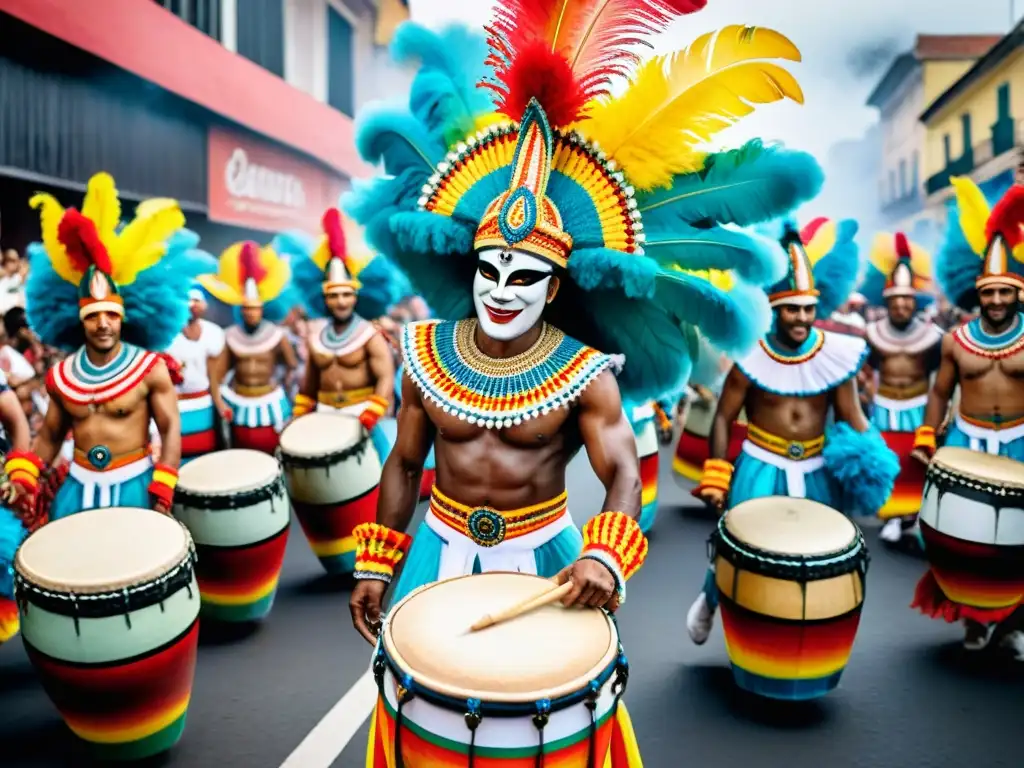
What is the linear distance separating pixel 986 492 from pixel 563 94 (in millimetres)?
2745

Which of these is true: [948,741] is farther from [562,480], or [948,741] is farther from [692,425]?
[692,425]

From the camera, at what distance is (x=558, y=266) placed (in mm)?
2561

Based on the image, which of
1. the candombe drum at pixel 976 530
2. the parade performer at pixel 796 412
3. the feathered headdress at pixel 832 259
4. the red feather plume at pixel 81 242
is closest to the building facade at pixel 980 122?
the feathered headdress at pixel 832 259

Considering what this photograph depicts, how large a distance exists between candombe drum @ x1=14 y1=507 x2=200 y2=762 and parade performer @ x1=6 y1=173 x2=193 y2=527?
690mm

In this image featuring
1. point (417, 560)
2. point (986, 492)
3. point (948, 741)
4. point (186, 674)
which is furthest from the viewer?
point (986, 492)

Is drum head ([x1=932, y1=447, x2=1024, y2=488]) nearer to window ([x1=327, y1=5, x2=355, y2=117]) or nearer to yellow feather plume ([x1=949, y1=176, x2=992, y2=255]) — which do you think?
yellow feather plume ([x1=949, y1=176, x2=992, y2=255])

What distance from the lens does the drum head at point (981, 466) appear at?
3.80m

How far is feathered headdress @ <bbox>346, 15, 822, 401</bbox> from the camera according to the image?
8.12ft

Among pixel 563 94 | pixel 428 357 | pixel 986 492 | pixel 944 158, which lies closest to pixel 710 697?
pixel 986 492

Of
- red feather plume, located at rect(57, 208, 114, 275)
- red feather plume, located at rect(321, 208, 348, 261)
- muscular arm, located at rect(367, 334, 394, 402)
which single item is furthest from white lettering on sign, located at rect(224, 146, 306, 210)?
red feather plume, located at rect(57, 208, 114, 275)

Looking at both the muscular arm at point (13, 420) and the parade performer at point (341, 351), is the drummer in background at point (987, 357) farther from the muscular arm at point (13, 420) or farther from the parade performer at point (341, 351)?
the muscular arm at point (13, 420)

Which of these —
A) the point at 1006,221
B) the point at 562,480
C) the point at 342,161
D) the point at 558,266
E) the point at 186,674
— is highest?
the point at 342,161

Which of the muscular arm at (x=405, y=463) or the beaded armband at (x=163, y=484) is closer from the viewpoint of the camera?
the muscular arm at (x=405, y=463)

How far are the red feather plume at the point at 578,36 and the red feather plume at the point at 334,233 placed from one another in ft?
12.8
